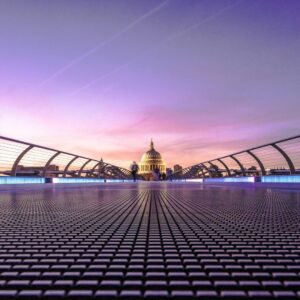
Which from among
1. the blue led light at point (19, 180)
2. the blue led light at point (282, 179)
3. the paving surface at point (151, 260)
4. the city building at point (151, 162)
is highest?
the city building at point (151, 162)

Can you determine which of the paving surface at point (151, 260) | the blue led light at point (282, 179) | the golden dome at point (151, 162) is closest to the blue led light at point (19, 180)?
the paving surface at point (151, 260)

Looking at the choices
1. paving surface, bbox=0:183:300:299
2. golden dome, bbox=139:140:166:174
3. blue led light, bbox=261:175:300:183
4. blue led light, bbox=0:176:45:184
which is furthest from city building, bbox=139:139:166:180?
paving surface, bbox=0:183:300:299

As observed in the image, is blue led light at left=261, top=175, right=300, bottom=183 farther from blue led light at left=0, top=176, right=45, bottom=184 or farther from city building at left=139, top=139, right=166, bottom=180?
city building at left=139, top=139, right=166, bottom=180

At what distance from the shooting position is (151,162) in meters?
130

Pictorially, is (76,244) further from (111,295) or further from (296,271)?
(296,271)

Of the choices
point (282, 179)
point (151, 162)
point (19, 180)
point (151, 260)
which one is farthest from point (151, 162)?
point (151, 260)

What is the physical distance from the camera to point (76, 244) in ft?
6.03

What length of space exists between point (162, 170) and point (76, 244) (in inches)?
5117

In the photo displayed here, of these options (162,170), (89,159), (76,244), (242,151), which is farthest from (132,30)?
(162,170)

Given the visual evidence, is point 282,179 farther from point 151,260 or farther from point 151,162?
point 151,162

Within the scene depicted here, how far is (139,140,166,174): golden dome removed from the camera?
12862cm

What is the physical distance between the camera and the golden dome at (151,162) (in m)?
129

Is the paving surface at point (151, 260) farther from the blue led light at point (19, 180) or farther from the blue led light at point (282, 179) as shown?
the blue led light at point (19, 180)

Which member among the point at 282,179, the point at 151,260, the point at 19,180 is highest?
the point at 19,180
